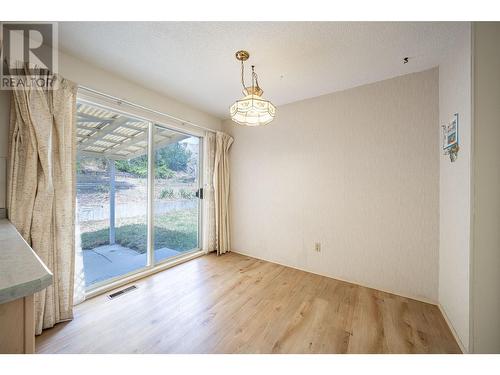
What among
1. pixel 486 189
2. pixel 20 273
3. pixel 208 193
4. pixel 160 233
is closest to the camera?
pixel 20 273

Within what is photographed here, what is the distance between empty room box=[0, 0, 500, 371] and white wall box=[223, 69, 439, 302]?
2 cm

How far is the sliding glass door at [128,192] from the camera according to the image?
6.66 ft

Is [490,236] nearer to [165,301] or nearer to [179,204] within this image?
[165,301]

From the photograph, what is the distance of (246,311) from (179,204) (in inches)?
73.2

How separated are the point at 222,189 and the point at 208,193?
25 centimetres

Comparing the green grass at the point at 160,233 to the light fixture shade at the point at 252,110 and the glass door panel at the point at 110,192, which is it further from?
the light fixture shade at the point at 252,110

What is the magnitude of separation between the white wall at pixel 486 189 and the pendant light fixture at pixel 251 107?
4.41 ft

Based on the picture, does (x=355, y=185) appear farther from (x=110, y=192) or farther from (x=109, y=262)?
(x=109, y=262)

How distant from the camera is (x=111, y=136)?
88.4 inches

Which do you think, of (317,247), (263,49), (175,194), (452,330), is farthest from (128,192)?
(452,330)

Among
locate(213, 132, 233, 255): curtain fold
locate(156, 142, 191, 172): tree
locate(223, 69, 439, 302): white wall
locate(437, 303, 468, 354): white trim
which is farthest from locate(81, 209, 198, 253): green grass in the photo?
locate(437, 303, 468, 354): white trim

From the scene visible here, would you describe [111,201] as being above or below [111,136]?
below
